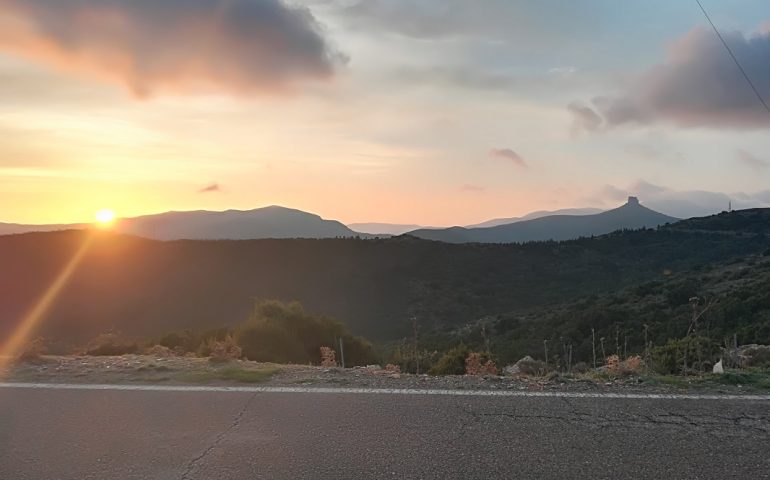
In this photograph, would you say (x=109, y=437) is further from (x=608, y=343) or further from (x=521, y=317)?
(x=521, y=317)

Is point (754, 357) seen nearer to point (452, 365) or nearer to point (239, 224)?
point (452, 365)

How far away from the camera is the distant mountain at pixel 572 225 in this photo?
451 ft

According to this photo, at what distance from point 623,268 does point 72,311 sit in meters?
50.4

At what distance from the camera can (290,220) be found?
16462 centimetres

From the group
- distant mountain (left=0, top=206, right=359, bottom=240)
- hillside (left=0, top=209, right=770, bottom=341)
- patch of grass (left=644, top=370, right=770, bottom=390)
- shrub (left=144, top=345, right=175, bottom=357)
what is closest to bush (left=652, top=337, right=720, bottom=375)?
patch of grass (left=644, top=370, right=770, bottom=390)

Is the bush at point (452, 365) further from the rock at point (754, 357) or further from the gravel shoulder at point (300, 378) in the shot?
the gravel shoulder at point (300, 378)

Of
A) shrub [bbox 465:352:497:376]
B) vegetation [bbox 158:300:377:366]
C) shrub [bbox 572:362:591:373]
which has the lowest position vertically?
vegetation [bbox 158:300:377:366]

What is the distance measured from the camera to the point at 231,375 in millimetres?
6086

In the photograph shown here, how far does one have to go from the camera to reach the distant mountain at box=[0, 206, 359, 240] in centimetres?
13950

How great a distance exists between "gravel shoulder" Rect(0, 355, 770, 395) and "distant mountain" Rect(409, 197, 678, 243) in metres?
121

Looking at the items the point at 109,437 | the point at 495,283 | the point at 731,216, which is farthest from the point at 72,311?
the point at 731,216

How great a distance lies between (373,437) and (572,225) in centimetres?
15734

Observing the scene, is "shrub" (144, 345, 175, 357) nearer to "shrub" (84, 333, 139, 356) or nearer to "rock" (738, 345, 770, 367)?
"shrub" (84, 333, 139, 356)

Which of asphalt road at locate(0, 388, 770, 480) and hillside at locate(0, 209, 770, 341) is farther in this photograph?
hillside at locate(0, 209, 770, 341)
